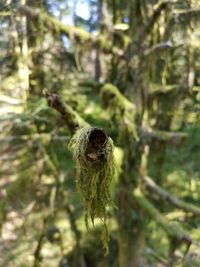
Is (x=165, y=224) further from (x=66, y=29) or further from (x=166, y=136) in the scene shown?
(x=66, y=29)

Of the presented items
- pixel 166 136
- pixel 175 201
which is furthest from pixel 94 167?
pixel 175 201

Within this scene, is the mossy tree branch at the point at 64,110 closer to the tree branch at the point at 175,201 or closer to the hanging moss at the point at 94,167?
the hanging moss at the point at 94,167

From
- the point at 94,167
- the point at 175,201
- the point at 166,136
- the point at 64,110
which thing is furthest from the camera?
the point at 175,201

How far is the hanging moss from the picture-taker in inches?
101

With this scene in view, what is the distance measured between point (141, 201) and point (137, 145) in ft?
3.60

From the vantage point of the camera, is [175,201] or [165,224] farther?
[175,201]

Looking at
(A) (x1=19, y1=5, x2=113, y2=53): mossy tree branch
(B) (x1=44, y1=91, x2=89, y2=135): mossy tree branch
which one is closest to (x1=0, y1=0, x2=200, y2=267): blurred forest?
(A) (x1=19, y1=5, x2=113, y2=53): mossy tree branch

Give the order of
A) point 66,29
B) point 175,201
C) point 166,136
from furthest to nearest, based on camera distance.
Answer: point 175,201 < point 166,136 < point 66,29

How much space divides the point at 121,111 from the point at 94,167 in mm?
5116

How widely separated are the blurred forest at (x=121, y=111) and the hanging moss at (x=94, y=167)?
387cm

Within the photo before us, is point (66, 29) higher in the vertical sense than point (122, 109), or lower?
higher

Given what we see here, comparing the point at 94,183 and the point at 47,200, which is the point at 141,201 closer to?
the point at 47,200

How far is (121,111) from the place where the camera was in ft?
25.5

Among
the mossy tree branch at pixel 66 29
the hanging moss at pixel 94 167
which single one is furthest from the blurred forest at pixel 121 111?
the hanging moss at pixel 94 167
